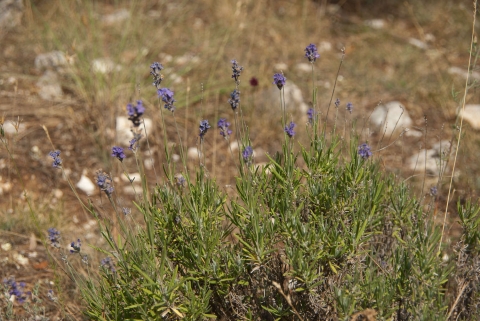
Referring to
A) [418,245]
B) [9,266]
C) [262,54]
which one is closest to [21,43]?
[262,54]

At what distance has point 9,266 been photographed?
11.2 ft

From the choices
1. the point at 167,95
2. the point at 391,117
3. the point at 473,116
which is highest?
the point at 167,95

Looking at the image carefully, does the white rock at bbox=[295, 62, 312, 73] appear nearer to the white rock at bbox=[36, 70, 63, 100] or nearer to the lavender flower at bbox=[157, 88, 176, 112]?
the white rock at bbox=[36, 70, 63, 100]

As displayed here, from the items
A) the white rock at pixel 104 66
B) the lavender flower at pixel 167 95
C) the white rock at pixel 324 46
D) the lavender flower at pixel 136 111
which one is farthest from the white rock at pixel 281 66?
the lavender flower at pixel 136 111

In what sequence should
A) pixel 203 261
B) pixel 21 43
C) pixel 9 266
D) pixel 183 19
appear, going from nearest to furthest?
pixel 203 261 < pixel 9 266 < pixel 21 43 < pixel 183 19

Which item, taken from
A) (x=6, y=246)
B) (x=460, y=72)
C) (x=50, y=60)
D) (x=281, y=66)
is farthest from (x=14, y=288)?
(x=460, y=72)

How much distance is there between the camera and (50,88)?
5.02 metres

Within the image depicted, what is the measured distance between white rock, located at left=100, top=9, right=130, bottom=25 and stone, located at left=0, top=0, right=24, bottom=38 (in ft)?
2.79

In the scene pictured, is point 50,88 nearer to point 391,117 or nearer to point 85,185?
point 85,185

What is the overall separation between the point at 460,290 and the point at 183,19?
486 cm

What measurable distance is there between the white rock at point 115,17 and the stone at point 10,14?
0.85 m

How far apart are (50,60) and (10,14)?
1.16 metres

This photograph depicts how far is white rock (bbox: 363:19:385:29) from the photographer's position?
23.0ft

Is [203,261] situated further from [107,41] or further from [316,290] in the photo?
[107,41]
